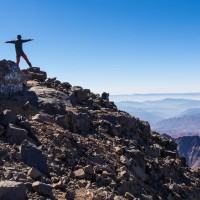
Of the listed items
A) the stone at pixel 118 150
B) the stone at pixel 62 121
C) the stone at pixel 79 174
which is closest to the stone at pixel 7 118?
the stone at pixel 79 174

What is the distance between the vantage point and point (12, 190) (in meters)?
10.0

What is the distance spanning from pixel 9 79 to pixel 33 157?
8377 mm

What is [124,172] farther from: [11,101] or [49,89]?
[49,89]

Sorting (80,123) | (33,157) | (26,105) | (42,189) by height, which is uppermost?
(26,105)

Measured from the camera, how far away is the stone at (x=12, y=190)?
9.89m

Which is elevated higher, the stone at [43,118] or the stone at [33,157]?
the stone at [43,118]

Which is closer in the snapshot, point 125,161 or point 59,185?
point 59,185

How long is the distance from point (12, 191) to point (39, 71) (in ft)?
69.5

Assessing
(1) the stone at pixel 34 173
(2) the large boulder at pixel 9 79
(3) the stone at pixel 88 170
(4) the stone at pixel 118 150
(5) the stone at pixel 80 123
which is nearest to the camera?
(1) the stone at pixel 34 173

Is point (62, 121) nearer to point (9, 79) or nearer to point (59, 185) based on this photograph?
point (9, 79)

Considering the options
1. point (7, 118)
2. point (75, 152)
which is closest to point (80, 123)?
point (75, 152)

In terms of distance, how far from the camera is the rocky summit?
500 inches

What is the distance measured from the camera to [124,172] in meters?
16.6

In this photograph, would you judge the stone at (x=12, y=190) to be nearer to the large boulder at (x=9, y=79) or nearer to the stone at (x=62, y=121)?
the stone at (x=62, y=121)
